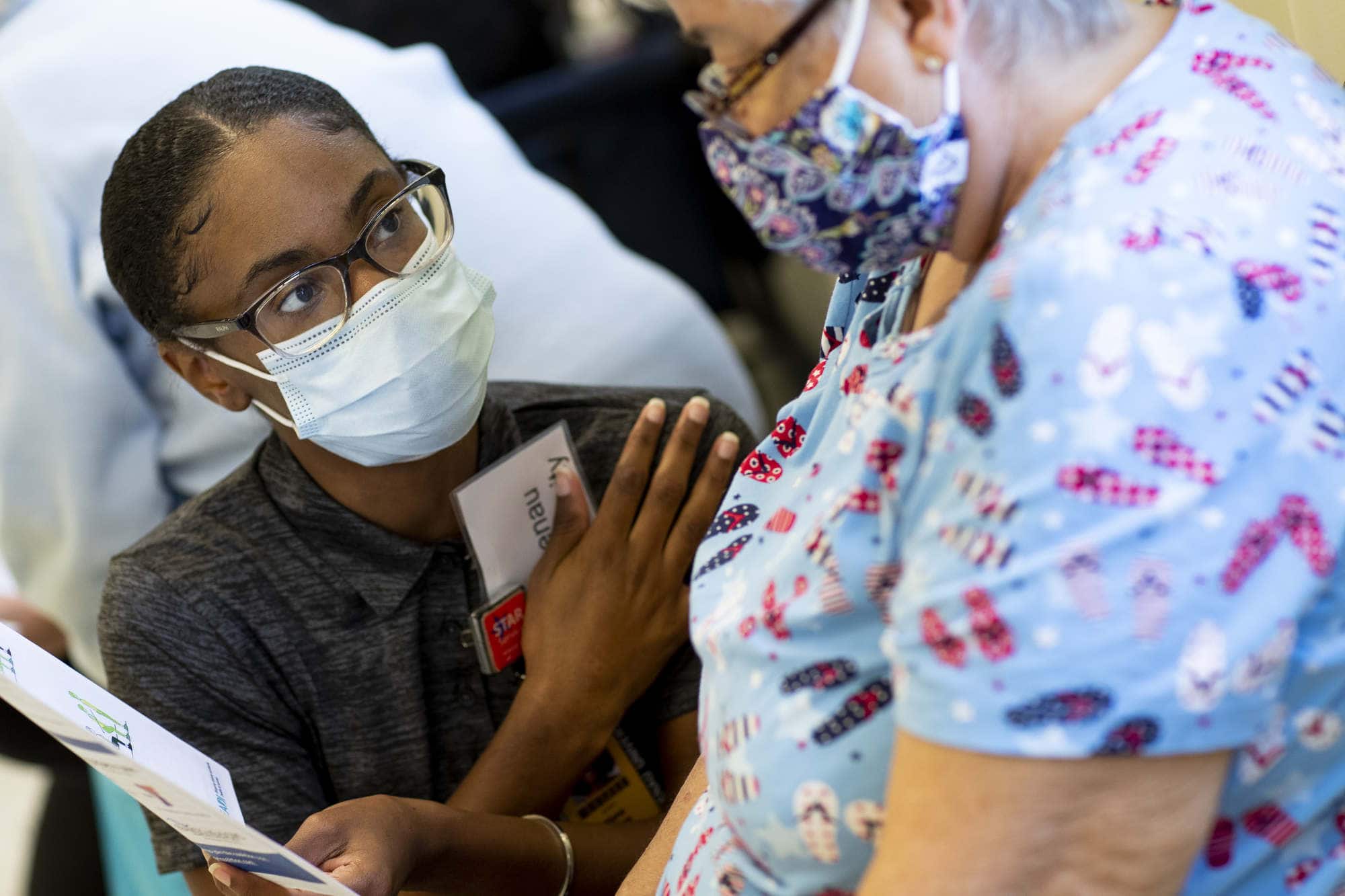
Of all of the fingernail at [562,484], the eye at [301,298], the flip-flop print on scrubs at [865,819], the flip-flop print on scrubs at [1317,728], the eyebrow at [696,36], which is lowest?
the fingernail at [562,484]

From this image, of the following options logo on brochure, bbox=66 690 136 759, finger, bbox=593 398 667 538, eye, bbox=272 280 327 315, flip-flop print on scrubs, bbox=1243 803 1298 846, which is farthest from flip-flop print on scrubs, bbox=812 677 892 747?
eye, bbox=272 280 327 315

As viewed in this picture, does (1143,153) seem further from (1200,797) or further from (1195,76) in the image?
(1200,797)

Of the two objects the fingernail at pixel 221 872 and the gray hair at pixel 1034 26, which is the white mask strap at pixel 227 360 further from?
the gray hair at pixel 1034 26

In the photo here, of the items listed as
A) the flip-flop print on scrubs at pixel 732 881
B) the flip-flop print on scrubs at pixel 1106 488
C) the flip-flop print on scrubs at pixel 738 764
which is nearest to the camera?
the flip-flop print on scrubs at pixel 1106 488

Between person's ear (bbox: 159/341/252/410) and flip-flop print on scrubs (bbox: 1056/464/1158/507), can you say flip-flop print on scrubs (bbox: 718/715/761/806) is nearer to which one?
flip-flop print on scrubs (bbox: 1056/464/1158/507)

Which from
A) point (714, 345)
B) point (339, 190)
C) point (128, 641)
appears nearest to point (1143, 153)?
point (339, 190)

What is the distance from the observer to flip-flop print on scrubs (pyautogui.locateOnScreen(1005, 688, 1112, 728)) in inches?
26.5

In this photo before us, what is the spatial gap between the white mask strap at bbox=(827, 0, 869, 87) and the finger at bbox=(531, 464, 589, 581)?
0.80 m

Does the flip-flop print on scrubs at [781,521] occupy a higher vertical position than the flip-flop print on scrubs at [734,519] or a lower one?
higher

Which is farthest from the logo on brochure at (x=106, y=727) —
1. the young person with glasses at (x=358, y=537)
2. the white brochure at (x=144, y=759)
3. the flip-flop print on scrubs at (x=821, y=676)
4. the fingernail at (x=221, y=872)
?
the flip-flop print on scrubs at (x=821, y=676)

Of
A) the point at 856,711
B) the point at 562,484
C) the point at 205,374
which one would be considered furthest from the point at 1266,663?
the point at 205,374

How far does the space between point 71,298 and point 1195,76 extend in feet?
5.43

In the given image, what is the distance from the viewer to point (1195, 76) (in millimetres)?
771

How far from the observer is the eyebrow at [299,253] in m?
1.30
